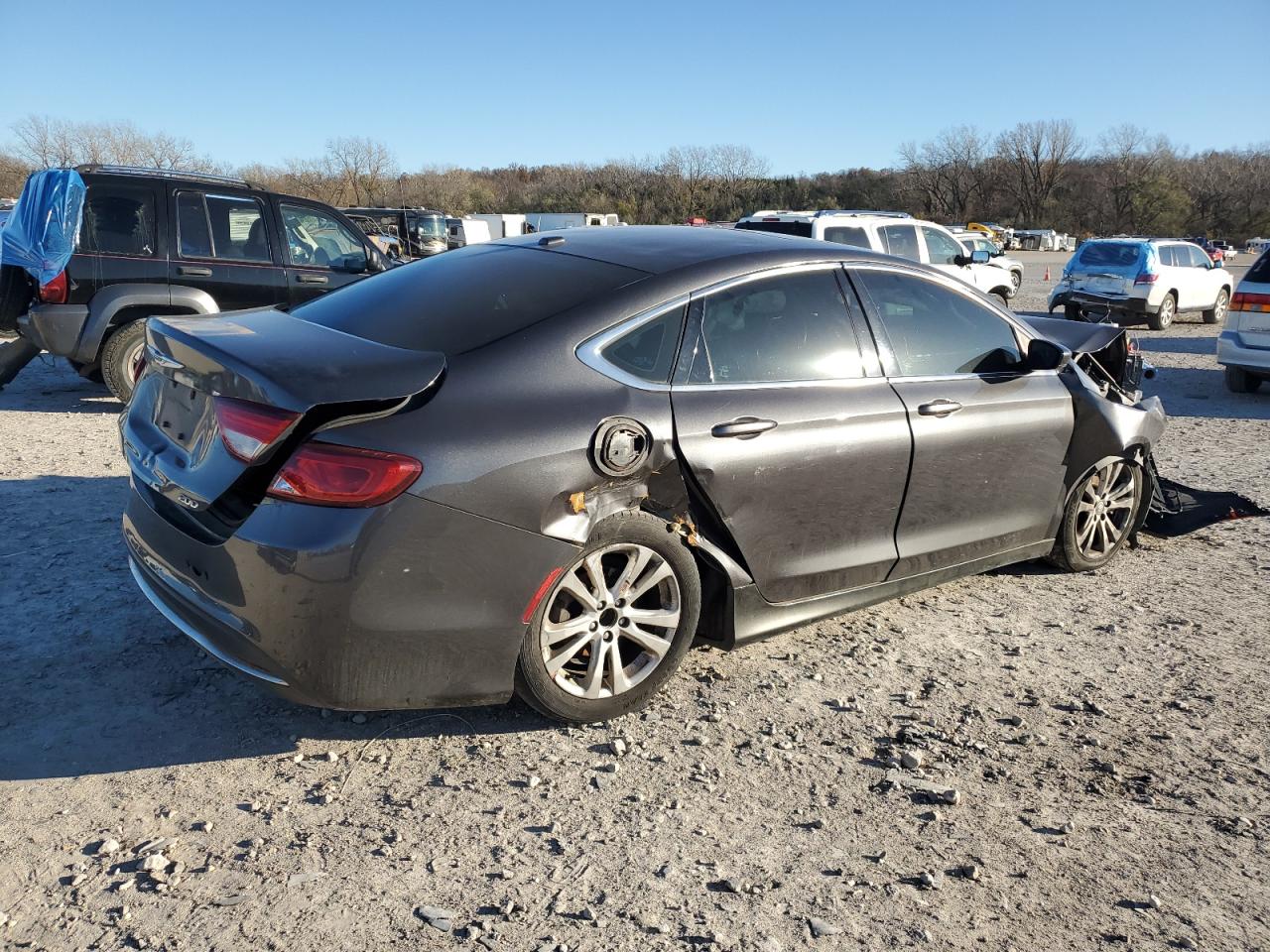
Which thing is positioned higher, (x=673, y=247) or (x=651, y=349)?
(x=673, y=247)

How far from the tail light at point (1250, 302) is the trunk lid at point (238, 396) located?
11252mm

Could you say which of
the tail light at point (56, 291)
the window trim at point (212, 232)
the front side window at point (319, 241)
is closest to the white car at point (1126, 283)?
the front side window at point (319, 241)

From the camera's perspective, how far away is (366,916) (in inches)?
101

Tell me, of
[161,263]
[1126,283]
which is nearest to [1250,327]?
[1126,283]

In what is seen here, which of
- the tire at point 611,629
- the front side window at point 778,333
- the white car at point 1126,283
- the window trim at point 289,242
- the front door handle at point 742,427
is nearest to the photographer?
the tire at point 611,629

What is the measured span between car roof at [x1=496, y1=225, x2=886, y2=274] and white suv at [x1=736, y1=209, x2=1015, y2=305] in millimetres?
8674

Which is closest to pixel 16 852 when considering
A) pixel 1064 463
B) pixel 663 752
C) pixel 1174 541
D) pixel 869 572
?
pixel 663 752

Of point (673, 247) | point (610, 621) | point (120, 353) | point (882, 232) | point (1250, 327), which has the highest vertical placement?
point (882, 232)

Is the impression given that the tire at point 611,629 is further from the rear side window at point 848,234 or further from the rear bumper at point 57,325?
the rear side window at point 848,234

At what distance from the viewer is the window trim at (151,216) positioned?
840cm

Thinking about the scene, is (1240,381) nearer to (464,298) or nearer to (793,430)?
(793,430)

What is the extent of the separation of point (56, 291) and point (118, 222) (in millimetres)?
776

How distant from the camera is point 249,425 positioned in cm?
304

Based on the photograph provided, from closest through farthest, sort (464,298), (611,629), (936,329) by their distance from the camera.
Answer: (611,629), (464,298), (936,329)
